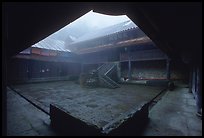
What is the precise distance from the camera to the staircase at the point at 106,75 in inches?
445

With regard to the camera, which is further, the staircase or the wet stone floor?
the staircase

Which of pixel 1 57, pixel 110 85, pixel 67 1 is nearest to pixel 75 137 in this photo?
pixel 1 57

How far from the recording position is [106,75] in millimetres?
13273

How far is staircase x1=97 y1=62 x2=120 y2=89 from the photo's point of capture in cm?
1131

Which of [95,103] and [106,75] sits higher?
[106,75]

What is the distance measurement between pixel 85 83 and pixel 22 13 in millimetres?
10787

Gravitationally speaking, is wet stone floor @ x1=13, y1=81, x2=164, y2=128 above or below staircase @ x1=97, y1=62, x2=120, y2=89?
below

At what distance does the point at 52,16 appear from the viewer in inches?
90.7

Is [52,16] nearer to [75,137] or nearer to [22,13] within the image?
[22,13]

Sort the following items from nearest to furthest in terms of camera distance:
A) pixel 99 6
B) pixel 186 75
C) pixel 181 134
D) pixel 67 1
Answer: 1. pixel 67 1
2. pixel 99 6
3. pixel 181 134
4. pixel 186 75

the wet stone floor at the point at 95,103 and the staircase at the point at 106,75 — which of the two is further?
the staircase at the point at 106,75

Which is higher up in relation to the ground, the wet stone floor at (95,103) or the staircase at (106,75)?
the staircase at (106,75)

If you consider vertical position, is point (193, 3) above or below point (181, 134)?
above

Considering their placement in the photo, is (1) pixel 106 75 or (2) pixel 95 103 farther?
(1) pixel 106 75
